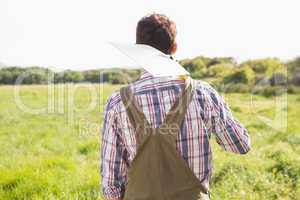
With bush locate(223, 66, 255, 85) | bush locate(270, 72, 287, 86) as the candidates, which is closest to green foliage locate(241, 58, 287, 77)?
bush locate(223, 66, 255, 85)

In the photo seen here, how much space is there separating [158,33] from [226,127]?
58 centimetres

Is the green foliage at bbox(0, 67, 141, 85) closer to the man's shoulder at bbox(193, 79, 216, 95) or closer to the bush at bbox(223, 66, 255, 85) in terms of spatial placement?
the bush at bbox(223, 66, 255, 85)

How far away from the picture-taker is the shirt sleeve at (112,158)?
78.2 inches

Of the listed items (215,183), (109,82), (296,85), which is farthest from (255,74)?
(215,183)

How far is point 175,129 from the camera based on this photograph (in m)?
1.89

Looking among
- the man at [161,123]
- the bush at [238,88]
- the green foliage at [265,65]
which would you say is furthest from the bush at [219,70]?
the man at [161,123]

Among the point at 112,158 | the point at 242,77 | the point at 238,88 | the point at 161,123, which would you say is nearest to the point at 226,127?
the point at 161,123

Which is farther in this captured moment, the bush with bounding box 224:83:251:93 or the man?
the bush with bounding box 224:83:251:93

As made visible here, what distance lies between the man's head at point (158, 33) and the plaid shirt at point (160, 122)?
0.55ft

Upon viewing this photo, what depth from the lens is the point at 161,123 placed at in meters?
1.87

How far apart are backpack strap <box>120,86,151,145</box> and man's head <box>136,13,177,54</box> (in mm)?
283

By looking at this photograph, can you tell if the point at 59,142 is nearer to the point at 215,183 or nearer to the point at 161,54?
the point at 215,183

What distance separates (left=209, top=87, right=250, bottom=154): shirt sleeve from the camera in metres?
2.01

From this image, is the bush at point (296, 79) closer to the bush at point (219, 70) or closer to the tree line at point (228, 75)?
the tree line at point (228, 75)
